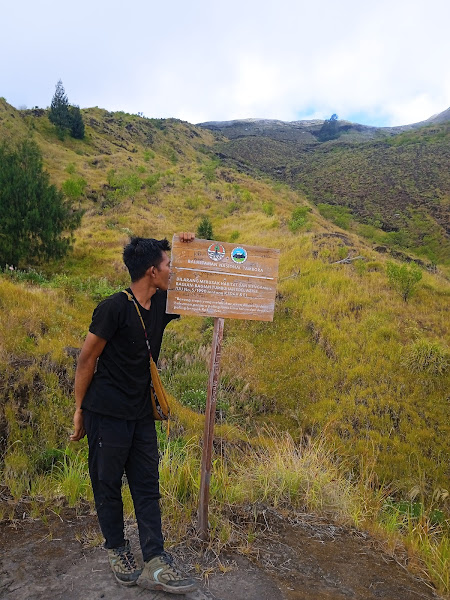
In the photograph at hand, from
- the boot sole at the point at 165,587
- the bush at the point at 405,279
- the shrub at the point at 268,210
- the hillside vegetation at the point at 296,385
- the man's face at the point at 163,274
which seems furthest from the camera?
the shrub at the point at 268,210

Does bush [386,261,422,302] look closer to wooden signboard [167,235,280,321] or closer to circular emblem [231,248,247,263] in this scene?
wooden signboard [167,235,280,321]

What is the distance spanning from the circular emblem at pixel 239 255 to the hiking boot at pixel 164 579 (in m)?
1.86

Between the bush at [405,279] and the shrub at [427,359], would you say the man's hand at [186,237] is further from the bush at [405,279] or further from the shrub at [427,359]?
the bush at [405,279]

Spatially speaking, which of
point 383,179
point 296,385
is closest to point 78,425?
point 296,385

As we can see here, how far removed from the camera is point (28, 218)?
12.3m

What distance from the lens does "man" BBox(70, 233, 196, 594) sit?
7.59 ft

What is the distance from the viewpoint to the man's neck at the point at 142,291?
8.27 feet

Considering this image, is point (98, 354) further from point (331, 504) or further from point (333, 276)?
point (333, 276)

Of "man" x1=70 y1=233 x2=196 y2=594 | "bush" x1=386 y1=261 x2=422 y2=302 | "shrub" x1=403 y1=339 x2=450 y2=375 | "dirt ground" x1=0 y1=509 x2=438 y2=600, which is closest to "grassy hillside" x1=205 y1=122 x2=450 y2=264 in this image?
"bush" x1=386 y1=261 x2=422 y2=302

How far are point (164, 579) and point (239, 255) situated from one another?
197cm

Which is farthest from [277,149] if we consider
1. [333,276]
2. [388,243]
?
[333,276]

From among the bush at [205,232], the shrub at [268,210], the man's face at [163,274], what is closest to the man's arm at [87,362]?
the man's face at [163,274]

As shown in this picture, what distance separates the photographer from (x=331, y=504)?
141 inches

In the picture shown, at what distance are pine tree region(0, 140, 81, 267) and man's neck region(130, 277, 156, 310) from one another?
36.0 feet
